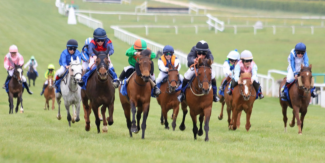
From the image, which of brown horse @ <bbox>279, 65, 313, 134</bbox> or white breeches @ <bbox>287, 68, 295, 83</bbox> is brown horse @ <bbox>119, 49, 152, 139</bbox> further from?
white breeches @ <bbox>287, 68, 295, 83</bbox>

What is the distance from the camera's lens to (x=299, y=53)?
44.8 feet

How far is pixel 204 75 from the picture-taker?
34.8 feet

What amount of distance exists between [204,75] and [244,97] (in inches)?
118

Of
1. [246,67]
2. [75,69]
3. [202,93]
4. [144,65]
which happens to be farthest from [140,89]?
[246,67]

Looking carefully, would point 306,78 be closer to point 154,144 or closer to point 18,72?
point 154,144

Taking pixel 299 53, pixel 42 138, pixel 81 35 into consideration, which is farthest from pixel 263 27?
pixel 42 138

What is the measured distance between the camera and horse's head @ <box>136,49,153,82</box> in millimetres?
10781

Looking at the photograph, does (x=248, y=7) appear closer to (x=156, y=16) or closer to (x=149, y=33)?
(x=156, y=16)

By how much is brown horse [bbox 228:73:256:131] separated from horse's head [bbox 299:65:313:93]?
133 cm

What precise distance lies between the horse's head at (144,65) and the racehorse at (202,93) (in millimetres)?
1024

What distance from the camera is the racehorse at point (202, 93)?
10.6 meters

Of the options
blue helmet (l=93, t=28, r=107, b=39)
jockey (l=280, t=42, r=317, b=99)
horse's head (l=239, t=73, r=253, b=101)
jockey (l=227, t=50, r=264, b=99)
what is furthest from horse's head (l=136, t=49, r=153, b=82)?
jockey (l=280, t=42, r=317, b=99)

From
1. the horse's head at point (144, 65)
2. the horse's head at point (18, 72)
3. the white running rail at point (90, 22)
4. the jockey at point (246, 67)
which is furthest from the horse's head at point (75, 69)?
the white running rail at point (90, 22)

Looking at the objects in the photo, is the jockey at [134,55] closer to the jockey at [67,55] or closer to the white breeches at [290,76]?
the jockey at [67,55]
